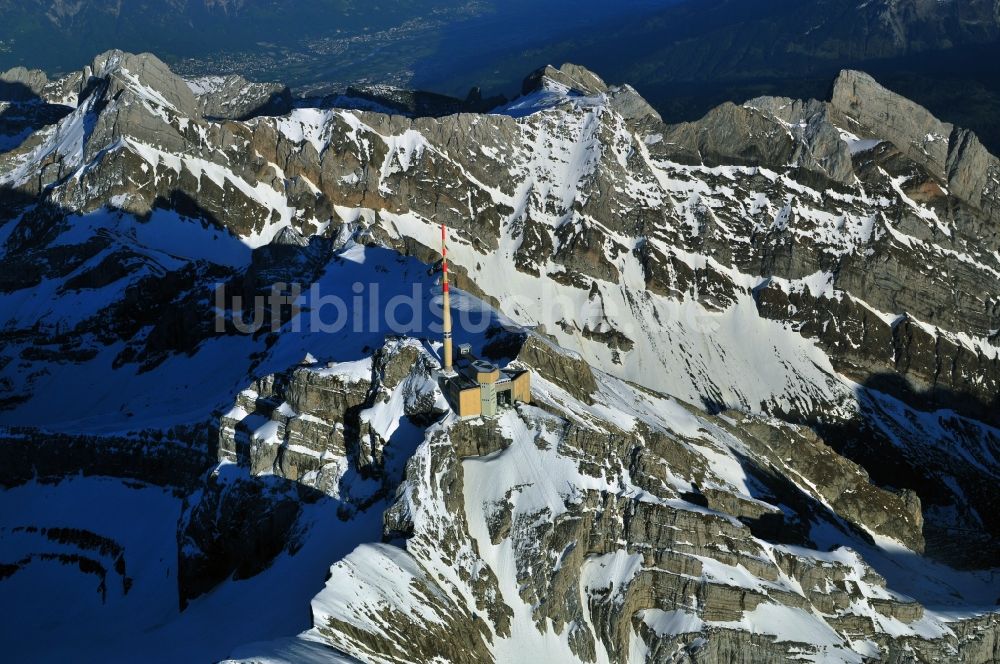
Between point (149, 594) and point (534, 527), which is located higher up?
point (534, 527)

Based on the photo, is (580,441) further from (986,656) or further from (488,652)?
(986,656)

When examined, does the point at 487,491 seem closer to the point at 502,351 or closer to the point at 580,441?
the point at 580,441

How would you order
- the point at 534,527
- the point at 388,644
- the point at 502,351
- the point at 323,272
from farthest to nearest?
1. the point at 323,272
2. the point at 502,351
3. the point at 534,527
4. the point at 388,644

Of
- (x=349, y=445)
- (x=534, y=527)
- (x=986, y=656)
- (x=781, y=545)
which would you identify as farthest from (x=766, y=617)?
(x=349, y=445)

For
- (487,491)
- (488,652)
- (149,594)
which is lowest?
(149,594)

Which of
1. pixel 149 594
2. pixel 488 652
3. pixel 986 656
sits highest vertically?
pixel 488 652

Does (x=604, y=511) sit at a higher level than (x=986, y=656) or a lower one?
higher

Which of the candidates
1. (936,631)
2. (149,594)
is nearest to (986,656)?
(936,631)

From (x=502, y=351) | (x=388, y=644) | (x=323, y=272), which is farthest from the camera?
(x=323, y=272)

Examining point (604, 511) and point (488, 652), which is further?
point (604, 511)
